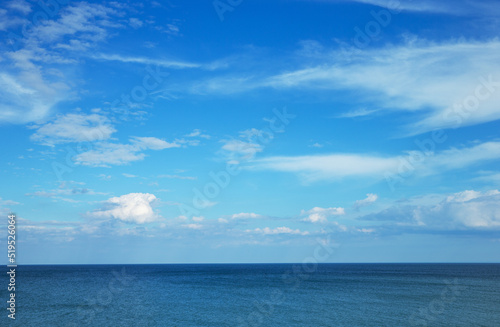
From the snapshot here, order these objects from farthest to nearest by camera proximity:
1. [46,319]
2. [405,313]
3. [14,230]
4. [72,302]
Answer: [72,302]
[405,313]
[46,319]
[14,230]

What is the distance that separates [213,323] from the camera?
40.8 metres

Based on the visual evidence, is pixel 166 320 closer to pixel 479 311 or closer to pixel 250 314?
pixel 250 314

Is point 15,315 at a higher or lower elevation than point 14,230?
lower

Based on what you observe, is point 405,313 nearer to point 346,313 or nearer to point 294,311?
point 346,313

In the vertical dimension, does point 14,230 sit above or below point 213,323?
above

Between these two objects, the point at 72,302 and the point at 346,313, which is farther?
the point at 72,302

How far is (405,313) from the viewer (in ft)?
150

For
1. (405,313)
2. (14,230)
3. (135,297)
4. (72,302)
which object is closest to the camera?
(14,230)

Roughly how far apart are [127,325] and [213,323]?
371 inches

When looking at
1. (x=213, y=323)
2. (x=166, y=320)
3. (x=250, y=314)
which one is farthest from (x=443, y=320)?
(x=166, y=320)

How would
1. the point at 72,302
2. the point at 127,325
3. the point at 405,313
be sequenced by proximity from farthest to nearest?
the point at 72,302 < the point at 405,313 < the point at 127,325

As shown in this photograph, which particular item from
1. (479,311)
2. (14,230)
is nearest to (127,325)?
(14,230)

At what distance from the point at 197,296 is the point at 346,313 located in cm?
2894

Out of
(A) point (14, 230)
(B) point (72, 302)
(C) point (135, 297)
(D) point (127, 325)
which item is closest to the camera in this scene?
(A) point (14, 230)
